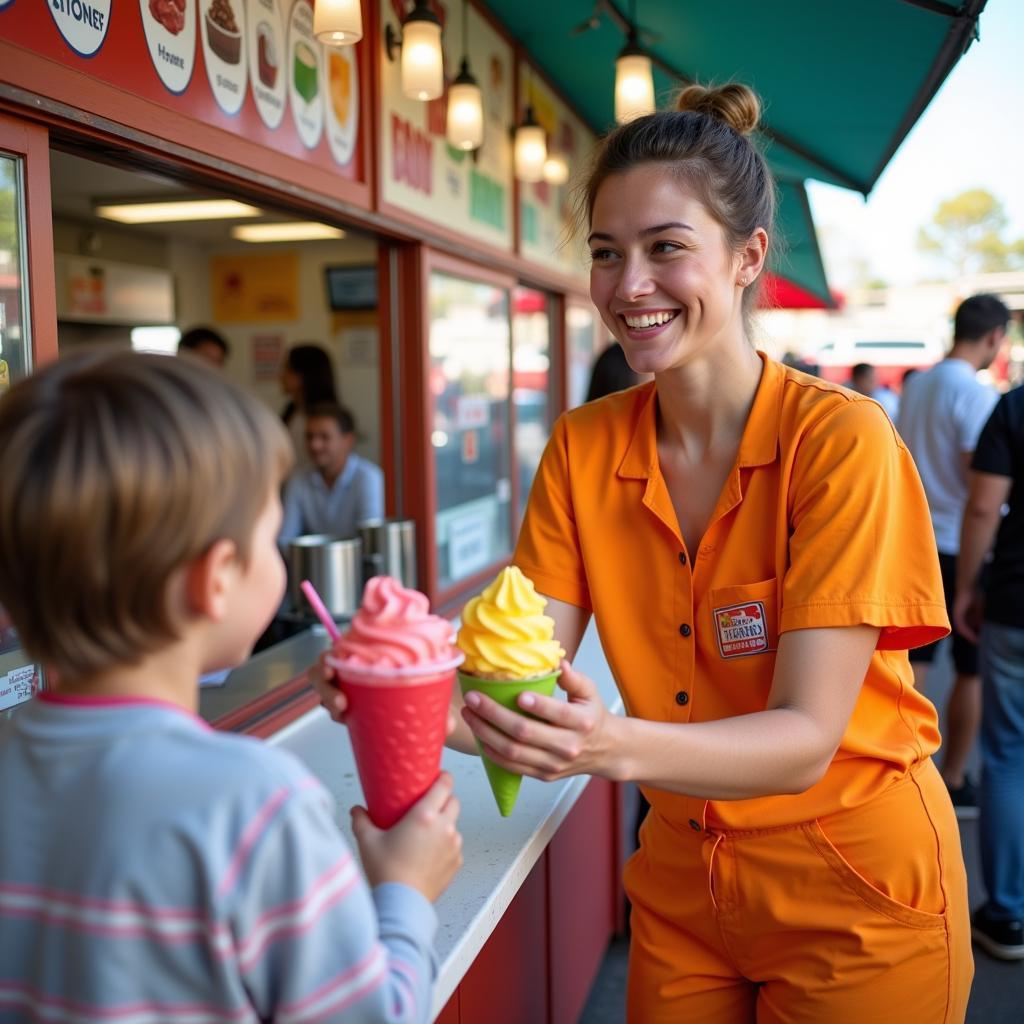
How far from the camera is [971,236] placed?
62.9 meters

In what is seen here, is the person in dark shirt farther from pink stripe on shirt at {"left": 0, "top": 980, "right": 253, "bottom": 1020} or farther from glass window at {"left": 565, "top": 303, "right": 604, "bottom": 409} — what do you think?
pink stripe on shirt at {"left": 0, "top": 980, "right": 253, "bottom": 1020}

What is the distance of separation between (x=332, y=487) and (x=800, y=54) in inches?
117

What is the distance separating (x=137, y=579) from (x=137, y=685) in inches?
4.9

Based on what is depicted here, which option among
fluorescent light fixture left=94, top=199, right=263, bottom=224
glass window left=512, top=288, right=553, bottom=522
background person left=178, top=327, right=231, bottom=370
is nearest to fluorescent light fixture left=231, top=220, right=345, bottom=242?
fluorescent light fixture left=94, top=199, right=263, bottom=224

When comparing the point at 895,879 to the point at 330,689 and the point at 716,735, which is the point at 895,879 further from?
the point at 330,689

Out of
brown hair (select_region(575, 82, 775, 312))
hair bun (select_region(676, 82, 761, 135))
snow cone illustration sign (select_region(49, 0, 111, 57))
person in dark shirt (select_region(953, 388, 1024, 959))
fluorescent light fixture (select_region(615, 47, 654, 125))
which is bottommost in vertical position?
person in dark shirt (select_region(953, 388, 1024, 959))

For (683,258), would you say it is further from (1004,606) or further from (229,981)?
(1004,606)

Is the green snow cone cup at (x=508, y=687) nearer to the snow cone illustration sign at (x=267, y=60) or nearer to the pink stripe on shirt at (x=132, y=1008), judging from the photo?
the pink stripe on shirt at (x=132, y=1008)

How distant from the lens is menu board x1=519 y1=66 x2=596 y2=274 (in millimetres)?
5391

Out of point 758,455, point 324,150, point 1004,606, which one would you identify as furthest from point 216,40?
point 1004,606

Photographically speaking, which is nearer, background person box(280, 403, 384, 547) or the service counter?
the service counter

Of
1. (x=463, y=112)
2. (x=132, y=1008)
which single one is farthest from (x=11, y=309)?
(x=463, y=112)

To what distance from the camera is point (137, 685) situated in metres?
0.97

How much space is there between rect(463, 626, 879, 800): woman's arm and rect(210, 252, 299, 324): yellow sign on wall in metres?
6.46
